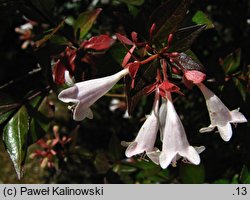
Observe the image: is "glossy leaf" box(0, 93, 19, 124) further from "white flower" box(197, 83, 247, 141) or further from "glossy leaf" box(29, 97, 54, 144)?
"white flower" box(197, 83, 247, 141)

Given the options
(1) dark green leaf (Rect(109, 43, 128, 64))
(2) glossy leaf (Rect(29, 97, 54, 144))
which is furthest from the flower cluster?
(2) glossy leaf (Rect(29, 97, 54, 144))

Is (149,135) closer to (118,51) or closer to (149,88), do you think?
(149,88)

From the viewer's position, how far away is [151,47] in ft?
4.27

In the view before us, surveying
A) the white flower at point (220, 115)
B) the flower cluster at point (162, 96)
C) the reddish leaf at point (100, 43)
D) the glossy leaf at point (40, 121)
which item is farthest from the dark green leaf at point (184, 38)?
the glossy leaf at point (40, 121)

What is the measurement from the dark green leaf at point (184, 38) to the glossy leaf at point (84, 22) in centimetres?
50

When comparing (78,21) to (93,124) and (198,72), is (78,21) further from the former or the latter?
(93,124)

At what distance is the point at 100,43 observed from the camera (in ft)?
5.04

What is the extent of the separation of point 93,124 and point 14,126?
237 centimetres

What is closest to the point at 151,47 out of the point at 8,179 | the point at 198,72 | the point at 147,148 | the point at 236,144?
the point at 198,72

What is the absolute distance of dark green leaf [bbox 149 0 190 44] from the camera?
4.09ft

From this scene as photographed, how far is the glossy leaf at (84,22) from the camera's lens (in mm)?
1679

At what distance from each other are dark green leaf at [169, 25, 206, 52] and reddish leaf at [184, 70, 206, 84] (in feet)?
0.30

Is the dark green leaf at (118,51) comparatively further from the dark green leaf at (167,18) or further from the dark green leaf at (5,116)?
the dark green leaf at (5,116)

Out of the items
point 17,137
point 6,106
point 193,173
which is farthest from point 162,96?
point 193,173
